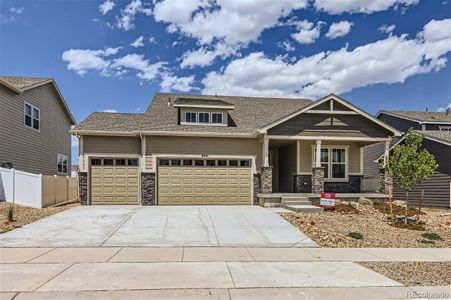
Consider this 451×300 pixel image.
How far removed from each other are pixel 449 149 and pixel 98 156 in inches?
756

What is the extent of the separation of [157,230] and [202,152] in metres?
6.78

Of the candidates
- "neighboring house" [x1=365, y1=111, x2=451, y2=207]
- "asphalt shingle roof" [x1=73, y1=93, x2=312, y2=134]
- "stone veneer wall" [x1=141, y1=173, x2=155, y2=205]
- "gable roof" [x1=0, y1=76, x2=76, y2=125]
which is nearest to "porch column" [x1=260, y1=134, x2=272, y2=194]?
"asphalt shingle roof" [x1=73, y1=93, x2=312, y2=134]

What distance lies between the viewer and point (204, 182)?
1645 centimetres

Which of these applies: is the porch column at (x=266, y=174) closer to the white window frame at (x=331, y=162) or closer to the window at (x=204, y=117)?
the white window frame at (x=331, y=162)

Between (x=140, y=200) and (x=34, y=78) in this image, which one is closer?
(x=140, y=200)

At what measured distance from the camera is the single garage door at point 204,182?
16250mm

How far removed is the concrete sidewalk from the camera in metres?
7.20

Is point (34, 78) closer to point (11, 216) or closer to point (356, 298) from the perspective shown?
point (11, 216)

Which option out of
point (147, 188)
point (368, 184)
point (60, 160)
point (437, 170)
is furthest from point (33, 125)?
point (437, 170)

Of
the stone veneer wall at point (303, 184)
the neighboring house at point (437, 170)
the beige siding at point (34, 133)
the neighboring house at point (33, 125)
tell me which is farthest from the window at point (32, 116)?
the neighboring house at point (437, 170)

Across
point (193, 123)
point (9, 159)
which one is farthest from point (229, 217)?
point (9, 159)

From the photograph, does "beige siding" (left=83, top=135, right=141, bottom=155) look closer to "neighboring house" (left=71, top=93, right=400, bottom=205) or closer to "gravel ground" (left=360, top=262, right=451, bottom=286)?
"neighboring house" (left=71, top=93, right=400, bottom=205)

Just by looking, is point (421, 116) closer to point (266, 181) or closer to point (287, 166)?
point (287, 166)

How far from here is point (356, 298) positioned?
17.2 ft
